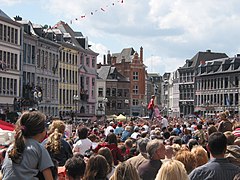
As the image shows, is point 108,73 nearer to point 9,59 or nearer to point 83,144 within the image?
point 9,59

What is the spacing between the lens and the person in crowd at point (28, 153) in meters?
6.65

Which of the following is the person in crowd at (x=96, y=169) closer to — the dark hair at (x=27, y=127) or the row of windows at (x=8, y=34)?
the dark hair at (x=27, y=127)

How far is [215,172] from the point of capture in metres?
7.61

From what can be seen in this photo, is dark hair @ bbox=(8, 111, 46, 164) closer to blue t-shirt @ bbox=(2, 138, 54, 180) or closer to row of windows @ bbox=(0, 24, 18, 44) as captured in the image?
blue t-shirt @ bbox=(2, 138, 54, 180)

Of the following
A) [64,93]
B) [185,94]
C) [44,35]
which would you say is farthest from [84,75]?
[185,94]

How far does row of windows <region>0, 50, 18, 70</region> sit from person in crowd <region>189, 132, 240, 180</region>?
49505 mm

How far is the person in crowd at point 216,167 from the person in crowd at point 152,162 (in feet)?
4.93

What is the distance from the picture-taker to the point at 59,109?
247ft

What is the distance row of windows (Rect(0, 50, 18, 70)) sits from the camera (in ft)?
188

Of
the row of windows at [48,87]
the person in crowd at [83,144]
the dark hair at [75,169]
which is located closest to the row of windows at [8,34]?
the row of windows at [48,87]

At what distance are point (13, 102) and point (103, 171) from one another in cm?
5194

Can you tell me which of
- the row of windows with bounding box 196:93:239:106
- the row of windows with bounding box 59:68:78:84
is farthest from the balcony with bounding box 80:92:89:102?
the row of windows with bounding box 196:93:239:106

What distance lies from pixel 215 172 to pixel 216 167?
0.20 feet

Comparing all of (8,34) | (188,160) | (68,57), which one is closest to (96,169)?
(188,160)
